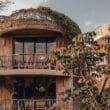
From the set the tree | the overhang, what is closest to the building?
the overhang

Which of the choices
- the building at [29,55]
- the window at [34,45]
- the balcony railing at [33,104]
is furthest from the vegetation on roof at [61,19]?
the balcony railing at [33,104]

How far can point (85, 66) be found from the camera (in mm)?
17703

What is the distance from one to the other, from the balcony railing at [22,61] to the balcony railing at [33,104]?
2130mm

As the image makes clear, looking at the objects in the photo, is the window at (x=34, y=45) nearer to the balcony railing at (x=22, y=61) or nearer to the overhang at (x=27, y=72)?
the balcony railing at (x=22, y=61)

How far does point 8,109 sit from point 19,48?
4.09 meters

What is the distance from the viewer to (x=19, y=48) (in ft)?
98.4

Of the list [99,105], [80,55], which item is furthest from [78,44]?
[99,105]

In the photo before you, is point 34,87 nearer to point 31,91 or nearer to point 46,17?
point 31,91

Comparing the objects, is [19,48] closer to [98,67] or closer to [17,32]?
[17,32]

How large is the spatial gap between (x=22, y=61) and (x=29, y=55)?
22.5 inches

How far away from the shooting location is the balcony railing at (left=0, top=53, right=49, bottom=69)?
29.1m

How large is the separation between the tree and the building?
10263 mm

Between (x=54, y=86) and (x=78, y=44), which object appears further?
(x=54, y=86)

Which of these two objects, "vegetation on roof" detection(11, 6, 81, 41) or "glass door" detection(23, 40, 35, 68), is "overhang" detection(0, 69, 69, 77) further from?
"vegetation on roof" detection(11, 6, 81, 41)
